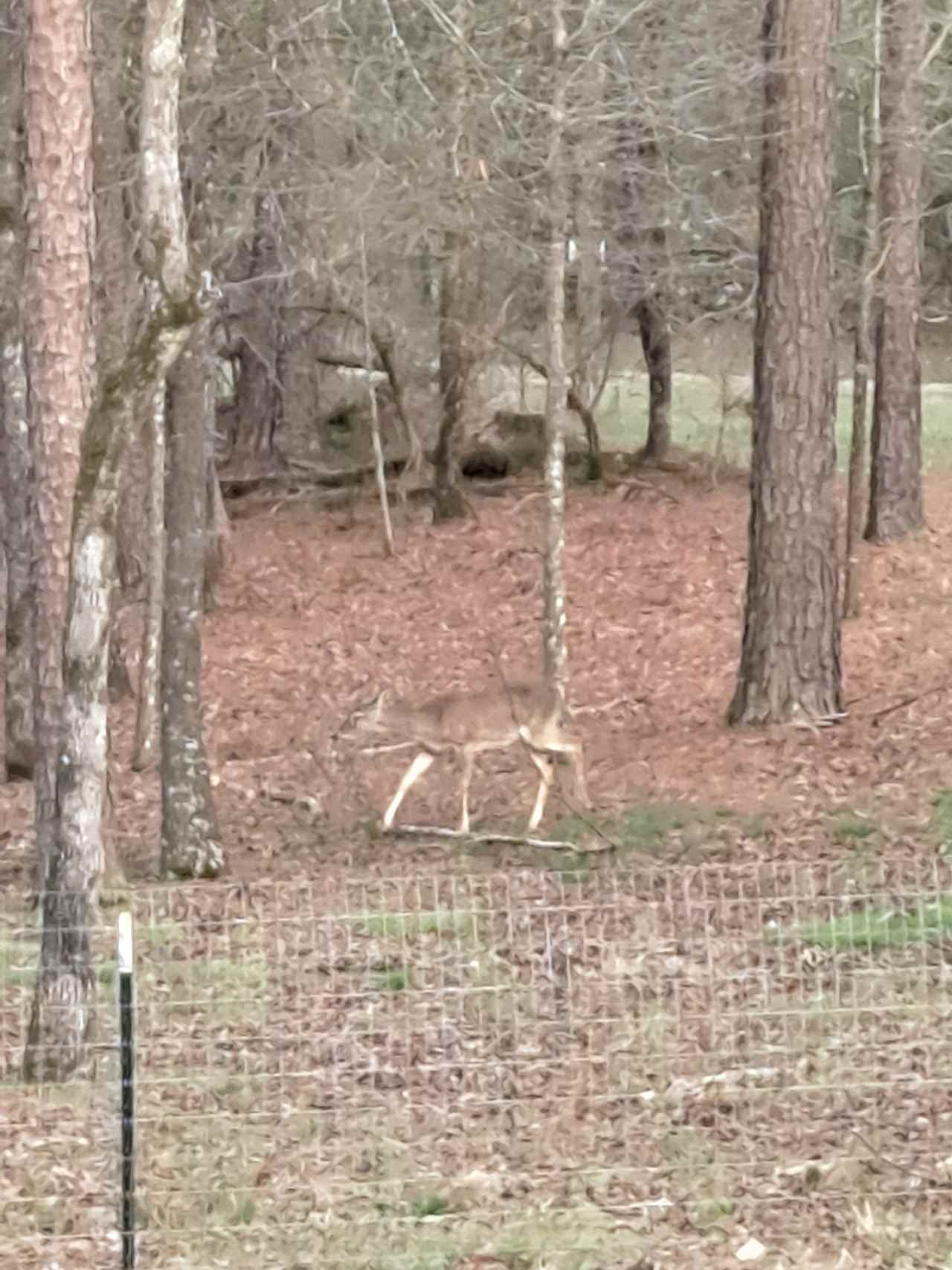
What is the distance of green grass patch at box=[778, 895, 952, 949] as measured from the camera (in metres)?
8.90

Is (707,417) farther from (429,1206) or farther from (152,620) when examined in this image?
(429,1206)

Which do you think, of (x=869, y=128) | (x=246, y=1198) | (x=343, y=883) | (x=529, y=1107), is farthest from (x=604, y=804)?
(x=869, y=128)

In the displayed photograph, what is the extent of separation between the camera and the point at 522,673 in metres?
18.7

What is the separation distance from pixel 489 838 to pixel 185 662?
2.14 m

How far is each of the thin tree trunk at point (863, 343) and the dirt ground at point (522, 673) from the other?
395 millimetres

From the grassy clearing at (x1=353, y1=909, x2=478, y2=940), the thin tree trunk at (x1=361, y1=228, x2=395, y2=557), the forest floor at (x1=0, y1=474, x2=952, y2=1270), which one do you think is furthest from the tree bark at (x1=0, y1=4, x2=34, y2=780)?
the thin tree trunk at (x1=361, y1=228, x2=395, y2=557)

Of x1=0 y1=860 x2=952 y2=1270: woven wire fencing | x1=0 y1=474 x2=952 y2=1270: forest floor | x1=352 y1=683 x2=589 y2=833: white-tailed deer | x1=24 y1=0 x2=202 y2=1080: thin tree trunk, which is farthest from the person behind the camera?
x1=352 y1=683 x2=589 y2=833: white-tailed deer

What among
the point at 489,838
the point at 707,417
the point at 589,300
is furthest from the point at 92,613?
the point at 707,417

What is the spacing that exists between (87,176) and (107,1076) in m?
3.98

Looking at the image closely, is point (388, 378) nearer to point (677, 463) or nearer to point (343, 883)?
point (677, 463)

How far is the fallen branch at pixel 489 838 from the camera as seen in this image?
11.6 meters

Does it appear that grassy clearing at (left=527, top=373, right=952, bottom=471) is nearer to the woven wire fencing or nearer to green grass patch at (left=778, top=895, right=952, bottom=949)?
green grass patch at (left=778, top=895, right=952, bottom=949)

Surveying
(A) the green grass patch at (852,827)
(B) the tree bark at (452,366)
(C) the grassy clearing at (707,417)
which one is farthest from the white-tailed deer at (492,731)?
(C) the grassy clearing at (707,417)

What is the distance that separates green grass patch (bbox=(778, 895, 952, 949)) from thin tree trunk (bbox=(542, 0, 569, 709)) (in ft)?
15.0
